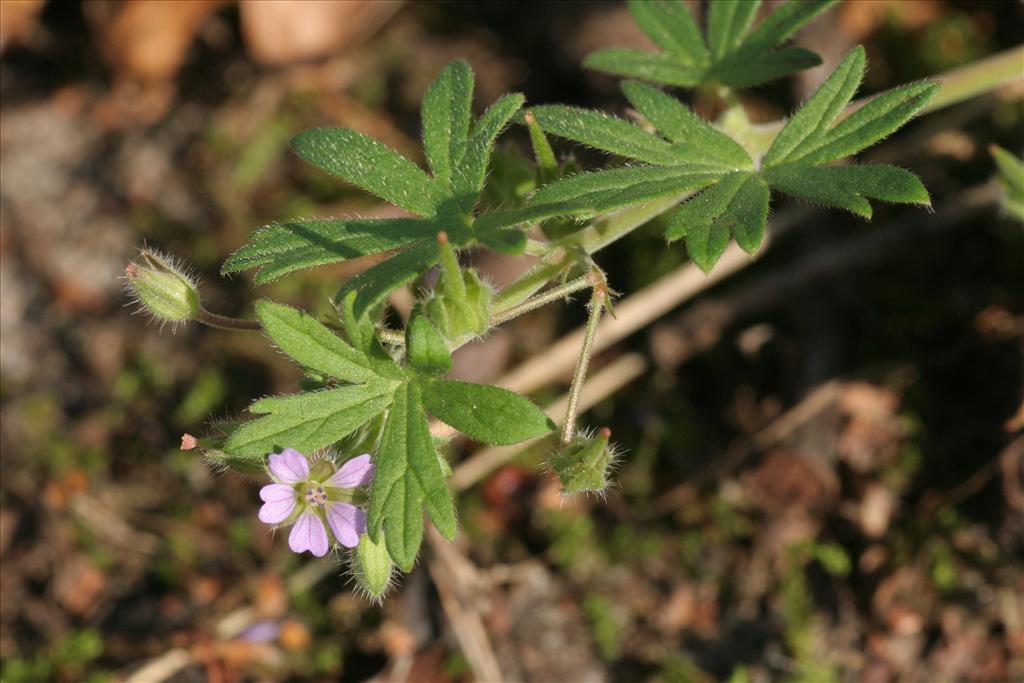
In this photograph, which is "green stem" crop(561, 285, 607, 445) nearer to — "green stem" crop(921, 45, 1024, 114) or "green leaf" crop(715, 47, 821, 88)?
"green leaf" crop(715, 47, 821, 88)

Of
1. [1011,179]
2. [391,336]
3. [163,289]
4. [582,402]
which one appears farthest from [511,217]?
[582,402]

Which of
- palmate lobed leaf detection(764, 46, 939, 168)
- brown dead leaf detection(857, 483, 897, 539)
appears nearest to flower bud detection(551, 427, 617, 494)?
palmate lobed leaf detection(764, 46, 939, 168)

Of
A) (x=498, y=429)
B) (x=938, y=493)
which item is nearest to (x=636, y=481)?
(x=938, y=493)

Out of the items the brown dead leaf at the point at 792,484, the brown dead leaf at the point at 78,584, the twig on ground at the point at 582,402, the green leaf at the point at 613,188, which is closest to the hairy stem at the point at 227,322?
the green leaf at the point at 613,188

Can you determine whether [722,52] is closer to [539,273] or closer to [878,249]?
[539,273]

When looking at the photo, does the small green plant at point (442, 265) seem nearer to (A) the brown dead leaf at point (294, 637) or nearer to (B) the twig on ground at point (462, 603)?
(B) the twig on ground at point (462, 603)

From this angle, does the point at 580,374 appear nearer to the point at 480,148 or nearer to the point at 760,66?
the point at 480,148
